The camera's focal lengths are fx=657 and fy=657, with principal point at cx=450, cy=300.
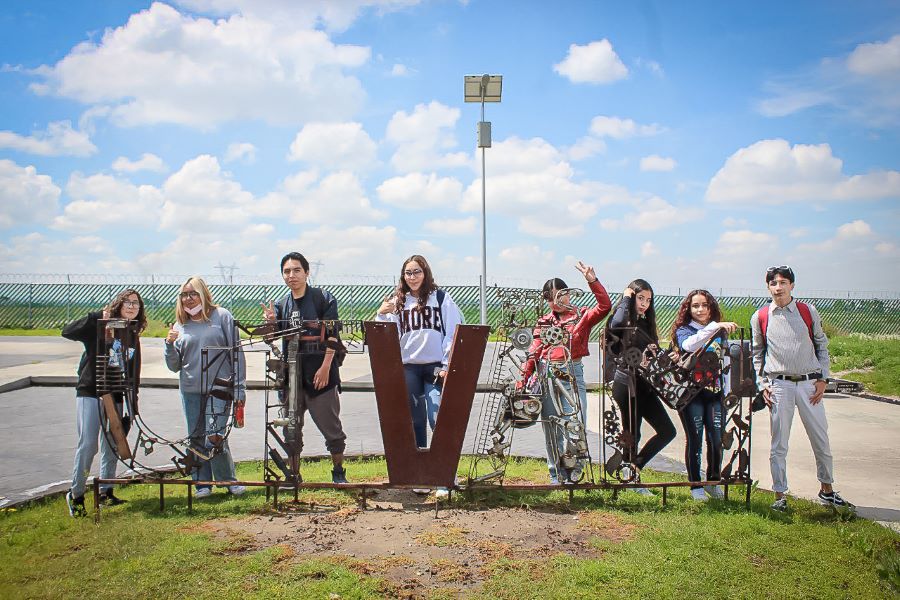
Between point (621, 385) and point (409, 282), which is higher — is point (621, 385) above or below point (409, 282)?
below

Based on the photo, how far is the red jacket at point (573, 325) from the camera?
4.99 metres

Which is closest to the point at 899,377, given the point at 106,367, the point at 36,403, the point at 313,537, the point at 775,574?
the point at 775,574

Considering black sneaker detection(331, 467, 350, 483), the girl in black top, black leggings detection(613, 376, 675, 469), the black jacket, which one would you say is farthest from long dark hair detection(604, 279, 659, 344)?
the black jacket

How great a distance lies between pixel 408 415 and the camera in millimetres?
4875

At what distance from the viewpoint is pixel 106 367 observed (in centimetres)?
473

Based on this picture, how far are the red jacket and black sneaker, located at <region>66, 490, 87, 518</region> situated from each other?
3.42 metres

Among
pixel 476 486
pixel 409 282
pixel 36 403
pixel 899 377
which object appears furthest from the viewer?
pixel 899 377

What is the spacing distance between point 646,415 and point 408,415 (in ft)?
6.20

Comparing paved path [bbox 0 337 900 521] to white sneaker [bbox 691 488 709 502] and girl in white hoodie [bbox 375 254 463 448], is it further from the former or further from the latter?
girl in white hoodie [bbox 375 254 463 448]

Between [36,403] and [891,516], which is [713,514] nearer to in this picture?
[891,516]

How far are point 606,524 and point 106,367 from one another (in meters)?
3.72

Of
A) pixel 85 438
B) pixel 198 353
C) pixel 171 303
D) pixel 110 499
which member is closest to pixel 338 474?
pixel 198 353

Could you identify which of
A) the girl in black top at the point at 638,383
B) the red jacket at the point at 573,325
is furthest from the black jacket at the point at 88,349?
the girl in black top at the point at 638,383

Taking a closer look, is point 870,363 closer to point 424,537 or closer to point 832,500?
point 832,500
